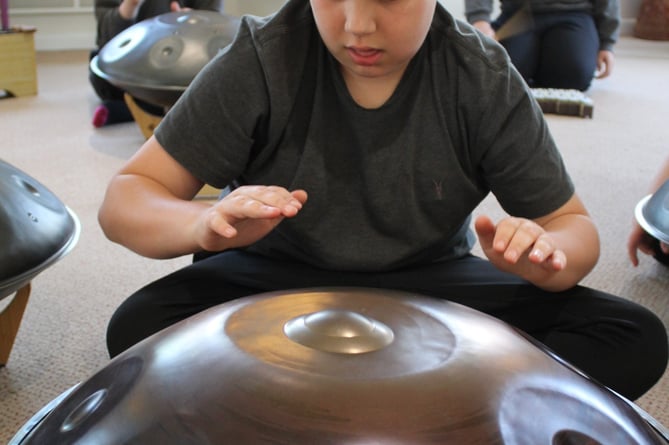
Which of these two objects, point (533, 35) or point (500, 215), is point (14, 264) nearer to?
point (500, 215)

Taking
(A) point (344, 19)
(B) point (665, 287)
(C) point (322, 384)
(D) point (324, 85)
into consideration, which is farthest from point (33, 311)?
(B) point (665, 287)

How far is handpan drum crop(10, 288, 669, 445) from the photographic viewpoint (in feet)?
1.56

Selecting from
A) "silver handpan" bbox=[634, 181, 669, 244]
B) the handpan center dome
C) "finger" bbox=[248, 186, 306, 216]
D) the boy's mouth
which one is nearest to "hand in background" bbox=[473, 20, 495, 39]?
"silver handpan" bbox=[634, 181, 669, 244]

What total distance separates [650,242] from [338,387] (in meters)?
1.01

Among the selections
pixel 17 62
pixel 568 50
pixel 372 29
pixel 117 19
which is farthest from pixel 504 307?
pixel 17 62

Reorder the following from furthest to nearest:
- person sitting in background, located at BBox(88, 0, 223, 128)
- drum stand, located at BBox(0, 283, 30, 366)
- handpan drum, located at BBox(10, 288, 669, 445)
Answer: person sitting in background, located at BBox(88, 0, 223, 128)
drum stand, located at BBox(0, 283, 30, 366)
handpan drum, located at BBox(10, 288, 669, 445)

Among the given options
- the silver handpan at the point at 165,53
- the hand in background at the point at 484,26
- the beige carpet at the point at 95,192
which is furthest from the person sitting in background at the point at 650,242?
the hand in background at the point at 484,26

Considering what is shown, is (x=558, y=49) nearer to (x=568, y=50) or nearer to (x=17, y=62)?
(x=568, y=50)

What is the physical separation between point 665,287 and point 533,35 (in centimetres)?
161

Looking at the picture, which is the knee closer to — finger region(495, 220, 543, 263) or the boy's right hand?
the boy's right hand

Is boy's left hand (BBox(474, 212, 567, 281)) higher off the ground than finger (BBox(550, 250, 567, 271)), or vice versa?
boy's left hand (BBox(474, 212, 567, 281))

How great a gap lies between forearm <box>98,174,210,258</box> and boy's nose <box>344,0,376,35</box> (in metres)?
0.21

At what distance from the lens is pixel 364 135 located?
2.81ft

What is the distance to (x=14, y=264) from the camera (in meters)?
0.89
